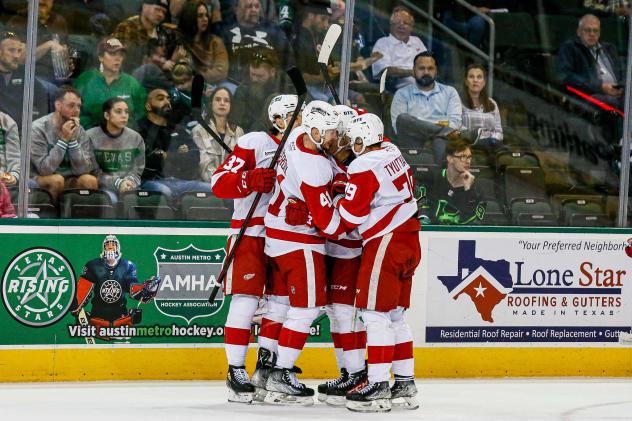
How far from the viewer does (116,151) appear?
6762 mm

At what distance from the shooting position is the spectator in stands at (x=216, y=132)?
22.7 feet

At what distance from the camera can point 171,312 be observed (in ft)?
22.5

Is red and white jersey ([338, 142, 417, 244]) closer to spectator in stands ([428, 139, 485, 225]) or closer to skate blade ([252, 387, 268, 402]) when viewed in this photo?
skate blade ([252, 387, 268, 402])

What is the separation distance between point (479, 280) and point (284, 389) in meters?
1.58

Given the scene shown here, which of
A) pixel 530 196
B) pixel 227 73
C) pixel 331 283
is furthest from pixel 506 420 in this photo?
pixel 227 73

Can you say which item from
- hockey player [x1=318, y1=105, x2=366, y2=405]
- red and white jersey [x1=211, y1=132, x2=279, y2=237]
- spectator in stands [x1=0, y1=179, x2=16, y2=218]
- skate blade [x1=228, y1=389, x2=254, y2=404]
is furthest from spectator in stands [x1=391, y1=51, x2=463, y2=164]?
spectator in stands [x1=0, y1=179, x2=16, y2=218]

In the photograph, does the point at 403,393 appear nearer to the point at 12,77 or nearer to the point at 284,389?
the point at 284,389

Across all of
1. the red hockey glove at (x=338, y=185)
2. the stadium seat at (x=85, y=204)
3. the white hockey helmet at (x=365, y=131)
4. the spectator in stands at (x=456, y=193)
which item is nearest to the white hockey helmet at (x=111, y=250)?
the stadium seat at (x=85, y=204)

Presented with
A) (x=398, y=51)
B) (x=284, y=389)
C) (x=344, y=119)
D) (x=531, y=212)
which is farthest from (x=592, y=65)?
(x=284, y=389)

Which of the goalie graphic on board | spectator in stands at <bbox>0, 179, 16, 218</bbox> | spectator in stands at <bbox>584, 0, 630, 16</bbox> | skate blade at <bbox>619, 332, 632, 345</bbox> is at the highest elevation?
spectator in stands at <bbox>584, 0, 630, 16</bbox>

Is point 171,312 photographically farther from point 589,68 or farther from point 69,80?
point 589,68

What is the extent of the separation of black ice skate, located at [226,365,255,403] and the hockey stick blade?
161cm

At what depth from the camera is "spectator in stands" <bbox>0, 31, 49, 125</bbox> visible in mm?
6535

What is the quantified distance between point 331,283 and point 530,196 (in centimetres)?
168
